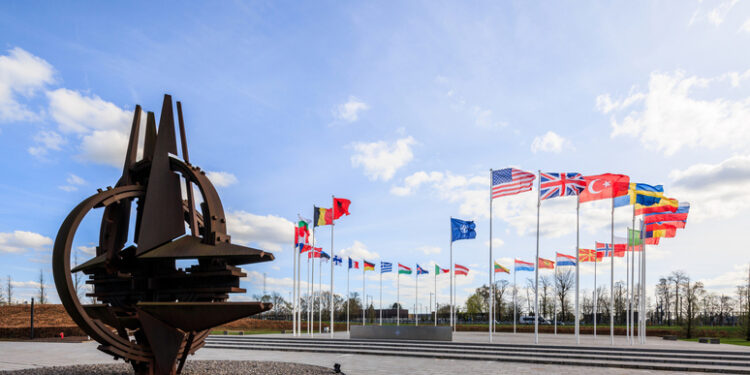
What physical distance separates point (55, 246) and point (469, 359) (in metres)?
16.3

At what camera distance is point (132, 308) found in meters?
11.7

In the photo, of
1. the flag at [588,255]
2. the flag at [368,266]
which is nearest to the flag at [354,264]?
the flag at [368,266]

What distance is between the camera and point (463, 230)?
31.2 metres

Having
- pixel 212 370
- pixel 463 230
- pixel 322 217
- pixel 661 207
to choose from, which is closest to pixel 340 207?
pixel 322 217

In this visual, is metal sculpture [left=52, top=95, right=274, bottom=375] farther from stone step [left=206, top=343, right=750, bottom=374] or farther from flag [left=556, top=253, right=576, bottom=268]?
flag [left=556, top=253, right=576, bottom=268]

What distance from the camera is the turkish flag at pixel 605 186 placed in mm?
27188

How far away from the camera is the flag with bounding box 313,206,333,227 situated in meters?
31.4

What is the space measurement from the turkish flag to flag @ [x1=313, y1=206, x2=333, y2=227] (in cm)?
1476

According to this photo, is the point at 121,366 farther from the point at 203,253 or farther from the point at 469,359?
the point at 469,359

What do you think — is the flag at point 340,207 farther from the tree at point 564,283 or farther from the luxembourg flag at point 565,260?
the tree at point 564,283

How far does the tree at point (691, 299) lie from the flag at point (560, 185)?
25.8 meters

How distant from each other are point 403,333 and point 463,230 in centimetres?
725

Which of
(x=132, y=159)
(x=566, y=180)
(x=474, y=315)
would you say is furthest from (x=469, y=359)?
(x=474, y=315)

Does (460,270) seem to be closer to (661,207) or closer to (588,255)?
(588,255)
